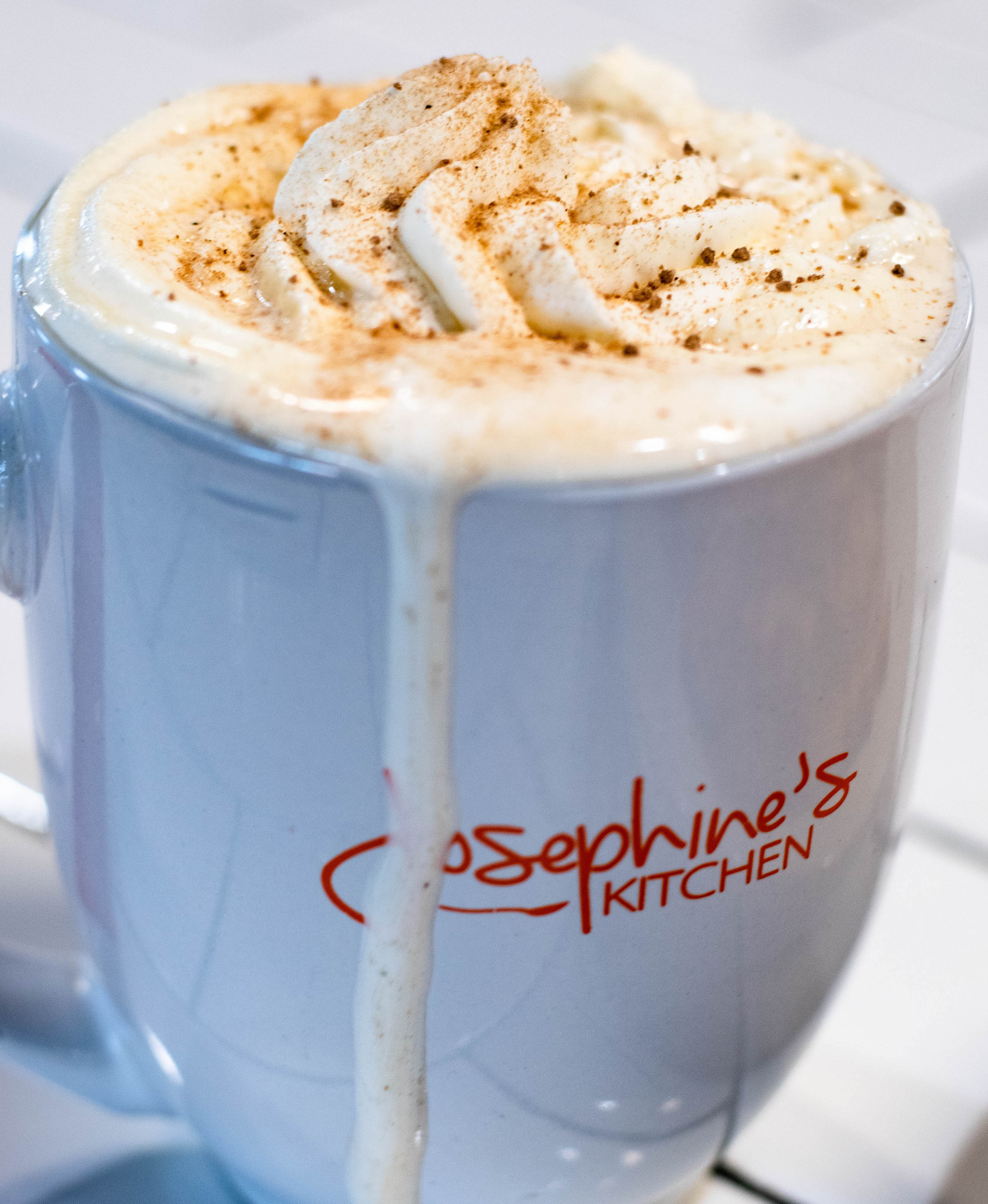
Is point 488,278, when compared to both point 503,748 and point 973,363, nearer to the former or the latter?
point 503,748

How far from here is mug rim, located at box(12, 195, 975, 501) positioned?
367mm

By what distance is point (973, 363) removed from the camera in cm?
97

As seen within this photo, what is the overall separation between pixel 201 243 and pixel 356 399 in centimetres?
14

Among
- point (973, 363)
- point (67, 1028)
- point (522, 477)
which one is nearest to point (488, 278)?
point (522, 477)

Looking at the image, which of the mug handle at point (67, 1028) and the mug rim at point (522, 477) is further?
the mug handle at point (67, 1028)

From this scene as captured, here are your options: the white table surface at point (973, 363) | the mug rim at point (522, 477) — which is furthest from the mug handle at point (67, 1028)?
the mug rim at point (522, 477)

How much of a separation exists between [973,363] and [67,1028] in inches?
28.5

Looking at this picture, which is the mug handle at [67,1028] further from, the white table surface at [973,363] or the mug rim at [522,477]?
the mug rim at [522,477]

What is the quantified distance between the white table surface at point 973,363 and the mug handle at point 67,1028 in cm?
2

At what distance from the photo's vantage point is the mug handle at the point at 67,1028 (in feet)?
1.96

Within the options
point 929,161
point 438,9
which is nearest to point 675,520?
point 929,161

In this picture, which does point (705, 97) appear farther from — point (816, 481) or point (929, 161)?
point (929, 161)

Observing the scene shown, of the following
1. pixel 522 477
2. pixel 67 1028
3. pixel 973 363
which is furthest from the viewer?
pixel 973 363

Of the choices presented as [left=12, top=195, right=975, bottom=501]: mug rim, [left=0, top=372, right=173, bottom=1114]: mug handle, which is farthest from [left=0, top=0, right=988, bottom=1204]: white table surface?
[left=12, top=195, right=975, bottom=501]: mug rim
